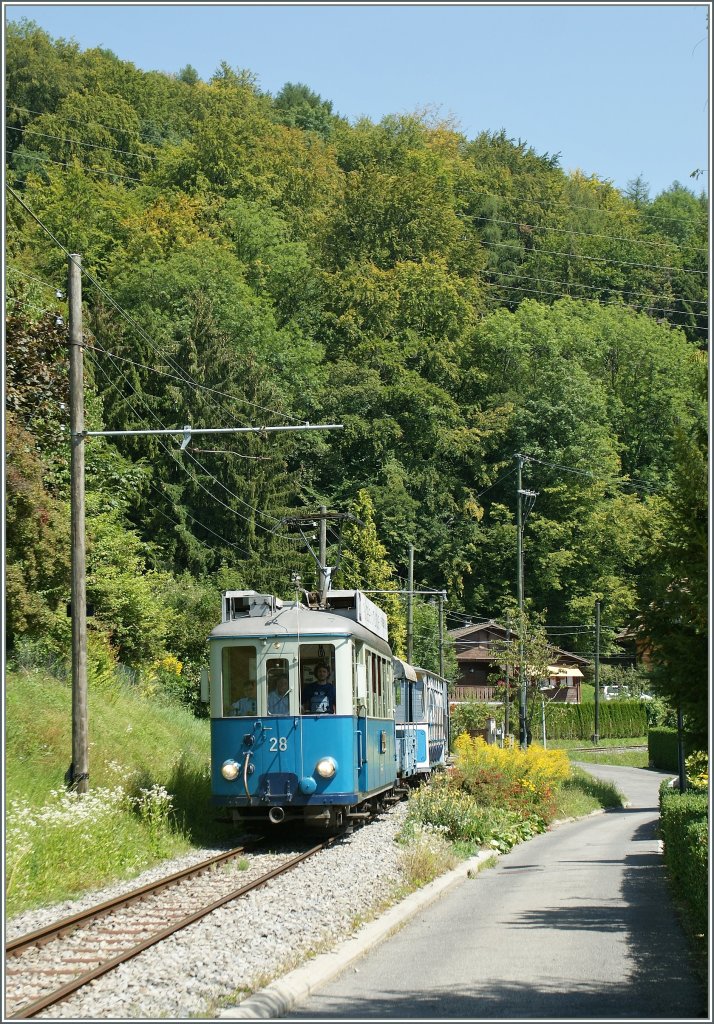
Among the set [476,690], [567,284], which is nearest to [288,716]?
[476,690]

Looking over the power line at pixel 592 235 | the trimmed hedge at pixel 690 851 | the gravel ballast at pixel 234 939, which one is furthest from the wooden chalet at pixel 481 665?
the gravel ballast at pixel 234 939

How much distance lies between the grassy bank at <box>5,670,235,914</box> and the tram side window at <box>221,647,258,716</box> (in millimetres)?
1595

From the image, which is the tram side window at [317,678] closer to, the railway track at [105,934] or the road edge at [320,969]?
the railway track at [105,934]

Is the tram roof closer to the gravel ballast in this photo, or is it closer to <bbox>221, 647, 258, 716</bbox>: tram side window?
<bbox>221, 647, 258, 716</bbox>: tram side window

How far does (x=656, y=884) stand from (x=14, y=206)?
5577cm

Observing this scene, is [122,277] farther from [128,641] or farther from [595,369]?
[128,641]

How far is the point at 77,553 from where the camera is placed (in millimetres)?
19062

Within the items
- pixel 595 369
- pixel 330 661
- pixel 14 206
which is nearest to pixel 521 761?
pixel 330 661

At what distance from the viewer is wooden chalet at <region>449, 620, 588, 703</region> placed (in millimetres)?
77250

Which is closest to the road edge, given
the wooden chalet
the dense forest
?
the dense forest

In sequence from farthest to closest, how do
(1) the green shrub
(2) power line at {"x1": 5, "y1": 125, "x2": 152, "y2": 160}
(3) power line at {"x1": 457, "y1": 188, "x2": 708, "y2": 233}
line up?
(3) power line at {"x1": 457, "y1": 188, "x2": 708, "y2": 233} → (2) power line at {"x1": 5, "y1": 125, "x2": 152, "y2": 160} → (1) the green shrub

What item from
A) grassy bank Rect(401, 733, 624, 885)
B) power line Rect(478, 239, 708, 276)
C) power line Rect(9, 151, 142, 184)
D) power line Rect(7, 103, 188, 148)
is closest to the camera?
grassy bank Rect(401, 733, 624, 885)

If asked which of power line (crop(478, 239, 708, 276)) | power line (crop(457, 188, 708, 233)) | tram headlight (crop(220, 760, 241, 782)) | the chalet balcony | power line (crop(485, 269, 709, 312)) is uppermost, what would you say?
power line (crop(457, 188, 708, 233))

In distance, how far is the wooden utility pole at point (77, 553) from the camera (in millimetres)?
18391
